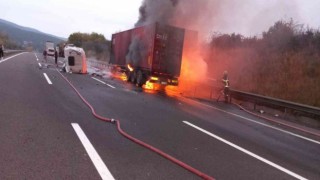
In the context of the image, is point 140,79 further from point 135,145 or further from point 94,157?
point 94,157

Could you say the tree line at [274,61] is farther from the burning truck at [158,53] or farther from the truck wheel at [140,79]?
the truck wheel at [140,79]

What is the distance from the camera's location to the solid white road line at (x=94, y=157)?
555cm

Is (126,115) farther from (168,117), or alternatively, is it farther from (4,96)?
(4,96)

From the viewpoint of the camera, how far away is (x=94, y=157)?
21.0ft

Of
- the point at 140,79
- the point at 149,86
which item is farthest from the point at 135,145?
the point at 140,79

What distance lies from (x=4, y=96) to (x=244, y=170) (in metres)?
8.77

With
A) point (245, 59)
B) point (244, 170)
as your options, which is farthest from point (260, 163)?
point (245, 59)

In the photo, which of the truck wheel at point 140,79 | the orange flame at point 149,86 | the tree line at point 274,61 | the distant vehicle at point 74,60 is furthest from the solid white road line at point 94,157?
the distant vehicle at point 74,60

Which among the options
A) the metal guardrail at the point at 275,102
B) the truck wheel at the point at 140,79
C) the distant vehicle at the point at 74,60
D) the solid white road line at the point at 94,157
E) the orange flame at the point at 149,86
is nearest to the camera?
the solid white road line at the point at 94,157

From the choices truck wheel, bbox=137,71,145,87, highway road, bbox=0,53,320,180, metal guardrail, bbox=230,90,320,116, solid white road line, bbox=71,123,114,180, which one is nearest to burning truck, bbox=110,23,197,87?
truck wheel, bbox=137,71,145,87

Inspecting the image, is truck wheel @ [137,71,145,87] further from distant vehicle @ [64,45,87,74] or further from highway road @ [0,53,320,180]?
highway road @ [0,53,320,180]

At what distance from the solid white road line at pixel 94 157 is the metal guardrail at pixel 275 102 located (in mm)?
10444

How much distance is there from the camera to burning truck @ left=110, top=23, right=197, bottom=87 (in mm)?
21938

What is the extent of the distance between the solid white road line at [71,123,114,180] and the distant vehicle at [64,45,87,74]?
20.3 meters
